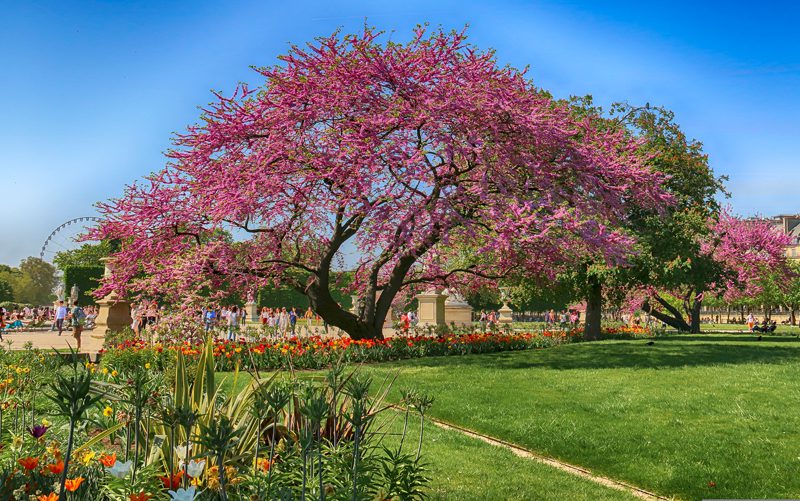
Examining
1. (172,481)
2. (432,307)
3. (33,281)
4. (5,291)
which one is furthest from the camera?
(33,281)

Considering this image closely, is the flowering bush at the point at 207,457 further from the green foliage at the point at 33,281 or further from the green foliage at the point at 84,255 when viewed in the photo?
the green foliage at the point at 33,281

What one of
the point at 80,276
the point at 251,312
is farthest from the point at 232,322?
the point at 80,276

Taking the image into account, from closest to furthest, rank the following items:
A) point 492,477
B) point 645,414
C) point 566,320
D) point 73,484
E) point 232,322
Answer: point 73,484 → point 492,477 → point 645,414 → point 232,322 → point 566,320

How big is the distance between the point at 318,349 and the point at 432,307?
36.2 ft

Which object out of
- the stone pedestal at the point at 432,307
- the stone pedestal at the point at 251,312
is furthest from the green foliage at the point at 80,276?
the stone pedestal at the point at 432,307

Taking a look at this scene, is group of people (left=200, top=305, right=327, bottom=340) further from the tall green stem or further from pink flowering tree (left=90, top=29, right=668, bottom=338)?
the tall green stem

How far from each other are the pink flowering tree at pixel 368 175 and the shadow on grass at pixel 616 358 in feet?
8.40

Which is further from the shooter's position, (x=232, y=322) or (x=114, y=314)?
(x=232, y=322)

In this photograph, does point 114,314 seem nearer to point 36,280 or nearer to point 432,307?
point 432,307

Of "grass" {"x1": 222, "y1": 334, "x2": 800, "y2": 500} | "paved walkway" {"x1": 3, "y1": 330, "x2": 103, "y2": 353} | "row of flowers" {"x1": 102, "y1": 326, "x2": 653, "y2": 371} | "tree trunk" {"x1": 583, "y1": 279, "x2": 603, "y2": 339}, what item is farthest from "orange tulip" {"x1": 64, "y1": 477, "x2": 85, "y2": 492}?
"tree trunk" {"x1": 583, "y1": 279, "x2": 603, "y2": 339}

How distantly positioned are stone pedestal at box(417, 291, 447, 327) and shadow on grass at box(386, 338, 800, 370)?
6.27m

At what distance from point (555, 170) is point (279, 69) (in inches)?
275

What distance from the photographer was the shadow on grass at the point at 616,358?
14.1 metres

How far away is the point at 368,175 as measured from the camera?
13914 millimetres
